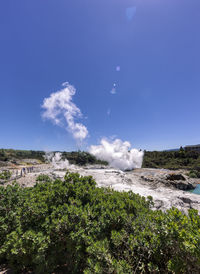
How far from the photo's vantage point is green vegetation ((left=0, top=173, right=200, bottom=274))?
259 centimetres

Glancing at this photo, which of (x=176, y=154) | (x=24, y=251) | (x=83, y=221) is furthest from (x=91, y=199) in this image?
(x=176, y=154)

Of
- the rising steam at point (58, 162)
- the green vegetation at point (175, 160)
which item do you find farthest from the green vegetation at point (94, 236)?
the green vegetation at point (175, 160)

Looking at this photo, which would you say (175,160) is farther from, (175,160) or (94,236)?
(94,236)

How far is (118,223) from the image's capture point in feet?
12.5

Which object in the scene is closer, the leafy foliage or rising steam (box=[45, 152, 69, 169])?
rising steam (box=[45, 152, 69, 169])

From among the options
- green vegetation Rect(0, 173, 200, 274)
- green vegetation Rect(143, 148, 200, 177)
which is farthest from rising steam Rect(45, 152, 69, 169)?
green vegetation Rect(143, 148, 200, 177)

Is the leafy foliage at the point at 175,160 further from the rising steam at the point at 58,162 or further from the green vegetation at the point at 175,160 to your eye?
the rising steam at the point at 58,162

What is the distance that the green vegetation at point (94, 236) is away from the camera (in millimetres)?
2588

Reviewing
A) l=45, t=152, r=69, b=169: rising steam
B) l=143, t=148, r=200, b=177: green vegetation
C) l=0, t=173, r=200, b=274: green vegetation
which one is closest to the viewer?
l=0, t=173, r=200, b=274: green vegetation

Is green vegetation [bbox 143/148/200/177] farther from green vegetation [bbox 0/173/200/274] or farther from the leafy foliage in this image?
green vegetation [bbox 0/173/200/274]

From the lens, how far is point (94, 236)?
327 centimetres

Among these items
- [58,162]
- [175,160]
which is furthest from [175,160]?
[58,162]

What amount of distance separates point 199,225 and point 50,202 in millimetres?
4515

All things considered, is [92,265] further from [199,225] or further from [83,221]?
[199,225]
